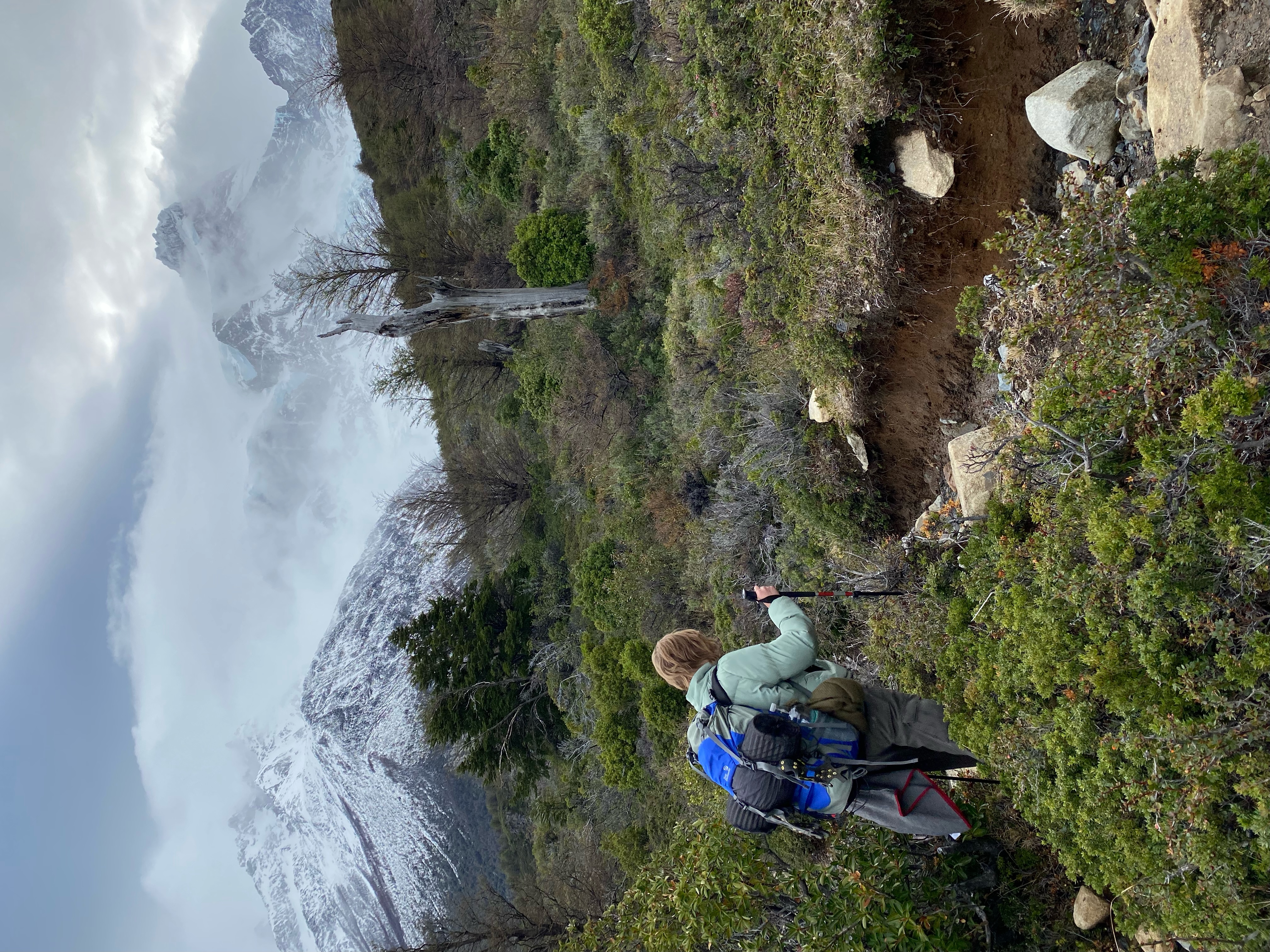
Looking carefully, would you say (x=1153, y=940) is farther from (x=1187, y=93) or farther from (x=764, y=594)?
(x=1187, y=93)

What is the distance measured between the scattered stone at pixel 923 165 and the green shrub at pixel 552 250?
570cm

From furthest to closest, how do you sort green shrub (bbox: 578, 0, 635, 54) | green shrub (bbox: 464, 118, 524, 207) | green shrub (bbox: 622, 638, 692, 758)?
green shrub (bbox: 464, 118, 524, 207)
green shrub (bbox: 622, 638, 692, 758)
green shrub (bbox: 578, 0, 635, 54)

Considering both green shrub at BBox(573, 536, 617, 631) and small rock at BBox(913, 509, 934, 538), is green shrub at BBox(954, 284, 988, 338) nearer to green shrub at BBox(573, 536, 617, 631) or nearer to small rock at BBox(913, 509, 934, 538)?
small rock at BBox(913, 509, 934, 538)

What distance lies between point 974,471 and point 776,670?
7.08 feet

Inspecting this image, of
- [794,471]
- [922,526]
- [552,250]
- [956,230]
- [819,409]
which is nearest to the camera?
[956,230]

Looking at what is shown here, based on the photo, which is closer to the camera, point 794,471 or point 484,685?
point 794,471

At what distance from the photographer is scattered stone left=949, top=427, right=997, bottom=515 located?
15.4ft

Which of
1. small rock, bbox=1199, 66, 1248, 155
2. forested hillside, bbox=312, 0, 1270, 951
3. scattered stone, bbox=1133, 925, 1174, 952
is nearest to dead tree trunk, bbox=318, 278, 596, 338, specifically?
forested hillside, bbox=312, 0, 1270, 951

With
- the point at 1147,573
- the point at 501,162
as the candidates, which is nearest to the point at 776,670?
the point at 1147,573

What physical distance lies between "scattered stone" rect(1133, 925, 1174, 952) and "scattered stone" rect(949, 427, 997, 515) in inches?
92.7

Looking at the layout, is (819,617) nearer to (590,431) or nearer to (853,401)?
(853,401)

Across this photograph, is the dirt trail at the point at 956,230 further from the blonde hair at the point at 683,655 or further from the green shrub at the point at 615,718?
the green shrub at the point at 615,718

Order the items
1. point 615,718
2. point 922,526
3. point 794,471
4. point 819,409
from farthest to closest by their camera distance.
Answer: point 615,718
point 794,471
point 819,409
point 922,526

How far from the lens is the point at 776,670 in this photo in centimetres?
386
